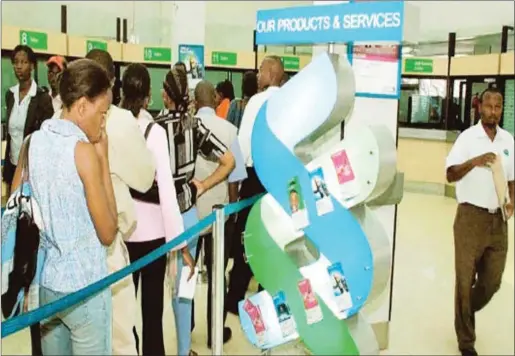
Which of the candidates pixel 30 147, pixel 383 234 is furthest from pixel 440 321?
pixel 30 147

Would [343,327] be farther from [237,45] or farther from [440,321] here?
[237,45]

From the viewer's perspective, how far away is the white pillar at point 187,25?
2008 millimetres

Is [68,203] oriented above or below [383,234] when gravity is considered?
above

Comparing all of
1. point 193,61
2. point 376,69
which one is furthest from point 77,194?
point 376,69

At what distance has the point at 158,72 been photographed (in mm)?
1977

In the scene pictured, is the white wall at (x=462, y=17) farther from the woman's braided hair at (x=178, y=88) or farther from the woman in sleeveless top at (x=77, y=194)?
the woman in sleeveless top at (x=77, y=194)

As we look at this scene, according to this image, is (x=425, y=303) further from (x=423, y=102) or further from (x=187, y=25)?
(x=187, y=25)

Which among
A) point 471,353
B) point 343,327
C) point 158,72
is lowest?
point 471,353

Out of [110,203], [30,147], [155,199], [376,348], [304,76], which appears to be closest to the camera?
[30,147]

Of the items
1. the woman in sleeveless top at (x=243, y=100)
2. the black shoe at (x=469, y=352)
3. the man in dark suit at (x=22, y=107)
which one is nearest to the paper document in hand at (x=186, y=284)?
the woman in sleeveless top at (x=243, y=100)

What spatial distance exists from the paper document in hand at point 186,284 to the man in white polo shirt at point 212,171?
0.48 feet

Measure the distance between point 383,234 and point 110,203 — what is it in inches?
46.0

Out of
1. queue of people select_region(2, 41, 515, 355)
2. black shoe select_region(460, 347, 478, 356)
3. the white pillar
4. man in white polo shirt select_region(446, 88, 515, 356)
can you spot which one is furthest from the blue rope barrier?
black shoe select_region(460, 347, 478, 356)

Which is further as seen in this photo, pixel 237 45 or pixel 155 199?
pixel 237 45
